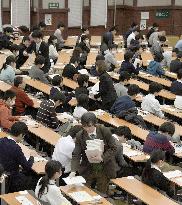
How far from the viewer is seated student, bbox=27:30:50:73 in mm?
16312

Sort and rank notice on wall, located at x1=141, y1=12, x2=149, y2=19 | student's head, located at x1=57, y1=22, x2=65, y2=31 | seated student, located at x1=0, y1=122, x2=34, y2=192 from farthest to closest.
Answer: notice on wall, located at x1=141, y1=12, x2=149, y2=19 → student's head, located at x1=57, y1=22, x2=65, y2=31 → seated student, located at x1=0, y1=122, x2=34, y2=192

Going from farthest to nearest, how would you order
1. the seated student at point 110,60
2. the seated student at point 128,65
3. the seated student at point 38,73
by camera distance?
the seated student at point 110,60, the seated student at point 128,65, the seated student at point 38,73

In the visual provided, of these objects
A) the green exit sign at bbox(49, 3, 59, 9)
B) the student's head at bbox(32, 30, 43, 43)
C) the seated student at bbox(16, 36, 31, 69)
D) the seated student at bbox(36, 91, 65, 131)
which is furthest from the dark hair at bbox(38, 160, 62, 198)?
the green exit sign at bbox(49, 3, 59, 9)

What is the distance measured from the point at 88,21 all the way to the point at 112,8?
1247 millimetres

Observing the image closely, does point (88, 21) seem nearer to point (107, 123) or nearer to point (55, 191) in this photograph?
point (107, 123)

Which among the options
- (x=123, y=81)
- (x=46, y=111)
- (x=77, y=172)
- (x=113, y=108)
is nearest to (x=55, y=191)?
(x=77, y=172)

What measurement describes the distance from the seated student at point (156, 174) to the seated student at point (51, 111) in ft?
10.1

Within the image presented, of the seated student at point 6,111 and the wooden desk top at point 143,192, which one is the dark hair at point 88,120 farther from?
the seated student at point 6,111

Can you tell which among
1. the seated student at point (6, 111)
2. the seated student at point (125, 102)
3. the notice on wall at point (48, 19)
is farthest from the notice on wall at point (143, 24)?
the seated student at point (6, 111)

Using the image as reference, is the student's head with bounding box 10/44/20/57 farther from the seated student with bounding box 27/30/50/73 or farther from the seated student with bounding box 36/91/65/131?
the seated student with bounding box 36/91/65/131

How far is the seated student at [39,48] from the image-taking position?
16312 mm

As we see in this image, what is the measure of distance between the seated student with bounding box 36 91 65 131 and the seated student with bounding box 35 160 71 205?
3481mm

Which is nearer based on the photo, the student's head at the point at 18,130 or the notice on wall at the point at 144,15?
the student's head at the point at 18,130

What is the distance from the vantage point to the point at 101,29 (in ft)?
80.4
